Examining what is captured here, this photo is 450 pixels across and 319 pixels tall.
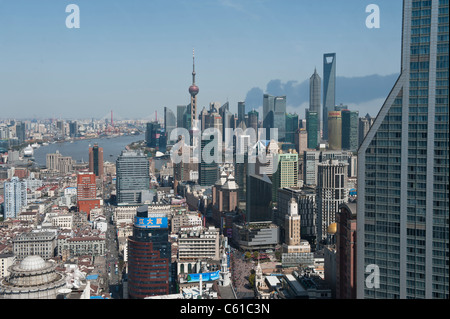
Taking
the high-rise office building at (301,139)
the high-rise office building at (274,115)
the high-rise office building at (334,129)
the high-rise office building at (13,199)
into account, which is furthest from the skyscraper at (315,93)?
the high-rise office building at (13,199)

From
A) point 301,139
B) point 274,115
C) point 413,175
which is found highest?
point 274,115

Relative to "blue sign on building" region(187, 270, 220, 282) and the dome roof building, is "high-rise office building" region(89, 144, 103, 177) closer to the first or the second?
"blue sign on building" region(187, 270, 220, 282)

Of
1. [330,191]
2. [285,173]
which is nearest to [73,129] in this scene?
[285,173]

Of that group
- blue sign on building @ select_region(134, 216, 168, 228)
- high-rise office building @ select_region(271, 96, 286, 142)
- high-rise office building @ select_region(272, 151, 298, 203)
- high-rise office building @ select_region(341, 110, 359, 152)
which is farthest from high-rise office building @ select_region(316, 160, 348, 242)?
high-rise office building @ select_region(271, 96, 286, 142)

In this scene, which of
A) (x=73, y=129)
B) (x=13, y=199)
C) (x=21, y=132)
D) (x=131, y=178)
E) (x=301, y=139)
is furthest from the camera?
(x=73, y=129)

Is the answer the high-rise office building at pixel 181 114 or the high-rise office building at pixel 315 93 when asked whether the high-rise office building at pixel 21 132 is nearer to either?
the high-rise office building at pixel 181 114

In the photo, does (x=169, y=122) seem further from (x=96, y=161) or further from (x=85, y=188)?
(x=85, y=188)

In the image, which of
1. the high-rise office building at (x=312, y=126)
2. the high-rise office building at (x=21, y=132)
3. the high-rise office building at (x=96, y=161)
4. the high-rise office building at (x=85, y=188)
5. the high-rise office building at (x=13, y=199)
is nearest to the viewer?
the high-rise office building at (x=13, y=199)
